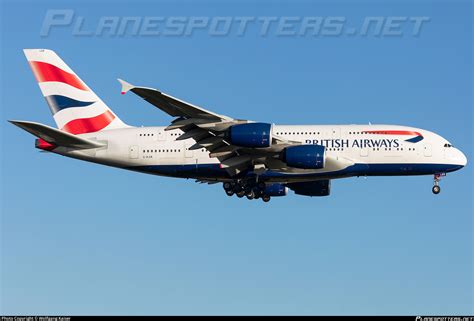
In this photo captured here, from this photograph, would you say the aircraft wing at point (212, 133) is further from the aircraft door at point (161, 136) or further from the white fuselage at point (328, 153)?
the aircraft door at point (161, 136)

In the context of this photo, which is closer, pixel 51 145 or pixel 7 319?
pixel 7 319

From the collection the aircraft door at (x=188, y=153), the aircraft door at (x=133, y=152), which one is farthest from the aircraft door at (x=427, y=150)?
the aircraft door at (x=133, y=152)

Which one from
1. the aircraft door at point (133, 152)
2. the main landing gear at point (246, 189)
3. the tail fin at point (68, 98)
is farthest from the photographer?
the tail fin at point (68, 98)

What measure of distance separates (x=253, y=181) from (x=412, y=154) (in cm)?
895

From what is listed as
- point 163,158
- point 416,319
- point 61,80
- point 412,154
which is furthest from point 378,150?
point 61,80

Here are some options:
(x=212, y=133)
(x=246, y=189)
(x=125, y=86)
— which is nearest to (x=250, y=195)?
(x=246, y=189)

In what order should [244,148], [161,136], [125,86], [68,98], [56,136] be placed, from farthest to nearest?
[68,98]
[161,136]
[56,136]
[244,148]
[125,86]

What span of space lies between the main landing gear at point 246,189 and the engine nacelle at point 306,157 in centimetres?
386

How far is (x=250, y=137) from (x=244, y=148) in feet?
7.25

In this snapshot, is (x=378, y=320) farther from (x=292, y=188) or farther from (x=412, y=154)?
(x=292, y=188)

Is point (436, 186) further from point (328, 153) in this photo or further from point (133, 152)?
point (133, 152)

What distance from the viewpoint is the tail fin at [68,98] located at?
182 feet

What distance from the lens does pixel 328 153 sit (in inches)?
1972

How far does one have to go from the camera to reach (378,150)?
49781 millimetres
